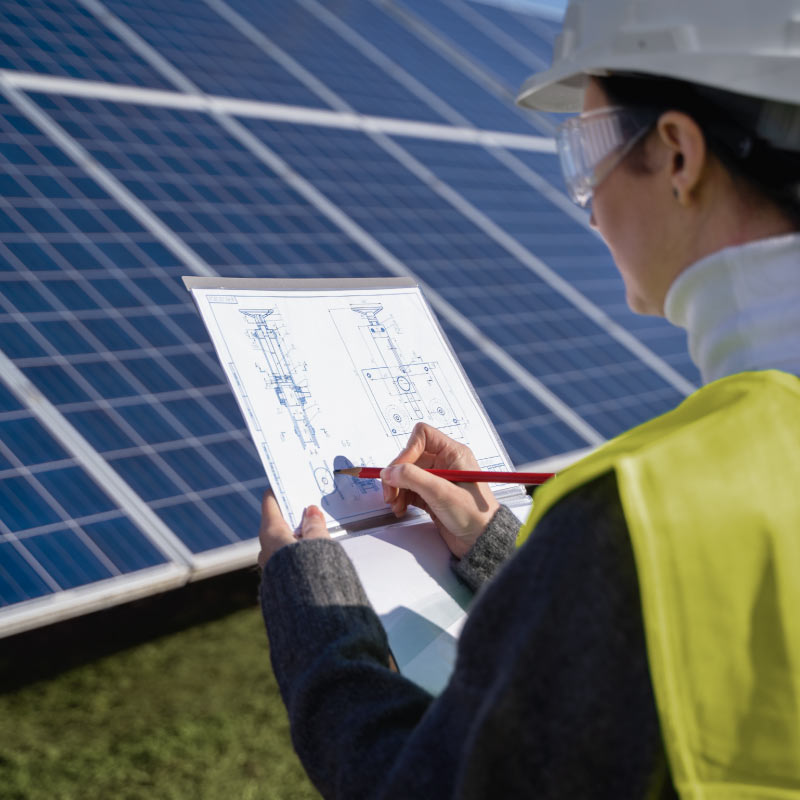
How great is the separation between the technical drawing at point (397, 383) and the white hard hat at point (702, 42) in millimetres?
943

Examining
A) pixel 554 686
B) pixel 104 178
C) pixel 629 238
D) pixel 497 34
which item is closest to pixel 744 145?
pixel 629 238

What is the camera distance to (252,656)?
4141 millimetres

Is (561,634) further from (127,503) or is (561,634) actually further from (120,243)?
(120,243)

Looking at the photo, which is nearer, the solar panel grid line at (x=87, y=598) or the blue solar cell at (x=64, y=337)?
the solar panel grid line at (x=87, y=598)

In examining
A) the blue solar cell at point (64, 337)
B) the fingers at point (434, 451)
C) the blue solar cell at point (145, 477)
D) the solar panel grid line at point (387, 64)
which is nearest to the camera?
the fingers at point (434, 451)

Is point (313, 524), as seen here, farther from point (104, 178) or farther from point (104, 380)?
point (104, 178)

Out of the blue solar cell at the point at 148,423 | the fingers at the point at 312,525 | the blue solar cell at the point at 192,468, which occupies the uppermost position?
the fingers at the point at 312,525

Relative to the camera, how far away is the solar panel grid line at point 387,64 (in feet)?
21.2

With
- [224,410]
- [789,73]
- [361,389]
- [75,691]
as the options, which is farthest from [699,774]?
[75,691]

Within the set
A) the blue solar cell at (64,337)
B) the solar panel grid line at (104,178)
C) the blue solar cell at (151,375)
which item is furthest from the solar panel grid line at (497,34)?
the blue solar cell at (64,337)

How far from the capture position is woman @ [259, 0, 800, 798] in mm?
897

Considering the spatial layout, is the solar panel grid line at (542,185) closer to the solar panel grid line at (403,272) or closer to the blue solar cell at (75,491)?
the solar panel grid line at (403,272)

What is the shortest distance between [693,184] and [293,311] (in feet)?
3.59

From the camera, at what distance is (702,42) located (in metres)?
1.20
